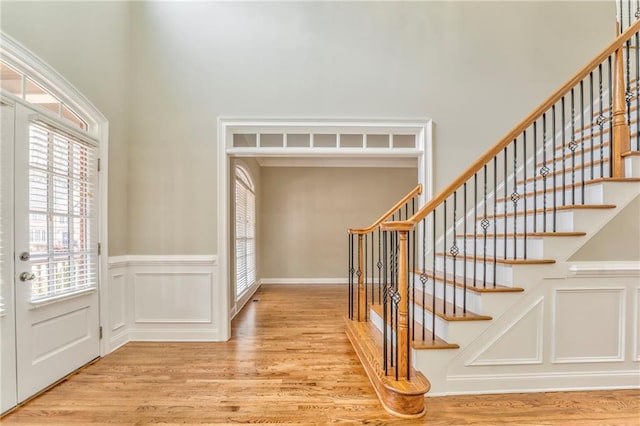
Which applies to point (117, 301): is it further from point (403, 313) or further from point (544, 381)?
point (544, 381)

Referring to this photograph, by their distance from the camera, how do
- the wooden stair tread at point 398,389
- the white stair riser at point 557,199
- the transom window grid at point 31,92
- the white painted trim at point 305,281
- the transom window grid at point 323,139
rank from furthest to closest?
the white painted trim at point 305,281 < the transom window grid at point 323,139 < the white stair riser at point 557,199 < the transom window grid at point 31,92 < the wooden stair tread at point 398,389

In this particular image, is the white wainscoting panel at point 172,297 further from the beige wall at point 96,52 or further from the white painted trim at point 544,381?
the white painted trim at point 544,381

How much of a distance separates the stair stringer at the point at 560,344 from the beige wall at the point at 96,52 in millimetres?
3489

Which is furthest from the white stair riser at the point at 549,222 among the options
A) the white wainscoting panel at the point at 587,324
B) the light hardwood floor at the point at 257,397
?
the light hardwood floor at the point at 257,397

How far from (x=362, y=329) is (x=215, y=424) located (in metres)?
1.57

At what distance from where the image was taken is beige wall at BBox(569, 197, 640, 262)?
7.33 feet

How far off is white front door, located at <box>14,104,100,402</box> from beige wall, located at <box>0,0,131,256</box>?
0.31 m

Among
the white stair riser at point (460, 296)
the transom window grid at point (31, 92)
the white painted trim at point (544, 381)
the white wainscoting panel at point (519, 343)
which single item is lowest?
the white painted trim at point (544, 381)

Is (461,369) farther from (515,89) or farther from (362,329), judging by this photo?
(515,89)

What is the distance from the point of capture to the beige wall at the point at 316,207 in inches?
263

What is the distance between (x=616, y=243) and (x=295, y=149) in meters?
2.91

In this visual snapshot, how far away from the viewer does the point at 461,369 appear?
2193 mm

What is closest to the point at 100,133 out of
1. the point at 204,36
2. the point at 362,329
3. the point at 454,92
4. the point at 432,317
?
the point at 204,36

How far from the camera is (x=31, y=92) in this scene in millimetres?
2244
